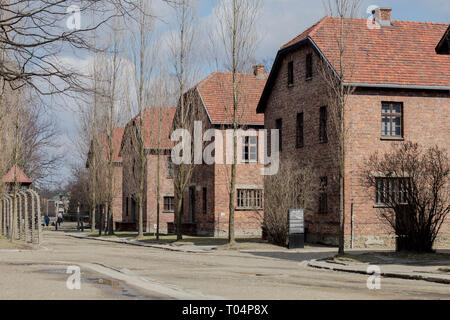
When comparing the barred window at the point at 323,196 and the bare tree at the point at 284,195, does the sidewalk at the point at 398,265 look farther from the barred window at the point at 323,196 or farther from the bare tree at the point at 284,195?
the barred window at the point at 323,196

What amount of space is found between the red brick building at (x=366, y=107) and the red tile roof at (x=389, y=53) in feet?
0.14

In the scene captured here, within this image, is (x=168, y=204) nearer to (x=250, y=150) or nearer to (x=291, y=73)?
(x=250, y=150)

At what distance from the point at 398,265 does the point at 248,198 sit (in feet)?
76.7

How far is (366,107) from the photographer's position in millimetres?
30891

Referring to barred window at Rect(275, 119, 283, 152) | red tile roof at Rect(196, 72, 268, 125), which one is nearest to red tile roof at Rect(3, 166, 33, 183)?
red tile roof at Rect(196, 72, 268, 125)

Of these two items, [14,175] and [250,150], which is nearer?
[14,175]

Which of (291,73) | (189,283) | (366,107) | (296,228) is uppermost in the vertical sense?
(291,73)

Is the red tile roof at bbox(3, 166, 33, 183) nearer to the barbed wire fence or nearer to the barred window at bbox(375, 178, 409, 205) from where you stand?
the barbed wire fence

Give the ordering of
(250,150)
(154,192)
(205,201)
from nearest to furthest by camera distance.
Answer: (250,150) → (205,201) → (154,192)

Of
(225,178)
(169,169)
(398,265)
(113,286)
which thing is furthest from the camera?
(169,169)

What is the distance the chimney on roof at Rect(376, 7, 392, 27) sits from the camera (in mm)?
34312

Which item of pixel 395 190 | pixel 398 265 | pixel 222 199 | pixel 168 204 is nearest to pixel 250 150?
pixel 222 199

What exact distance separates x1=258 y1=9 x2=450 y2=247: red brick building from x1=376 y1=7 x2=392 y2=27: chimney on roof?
0.05 metres

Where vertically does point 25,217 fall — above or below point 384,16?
below
